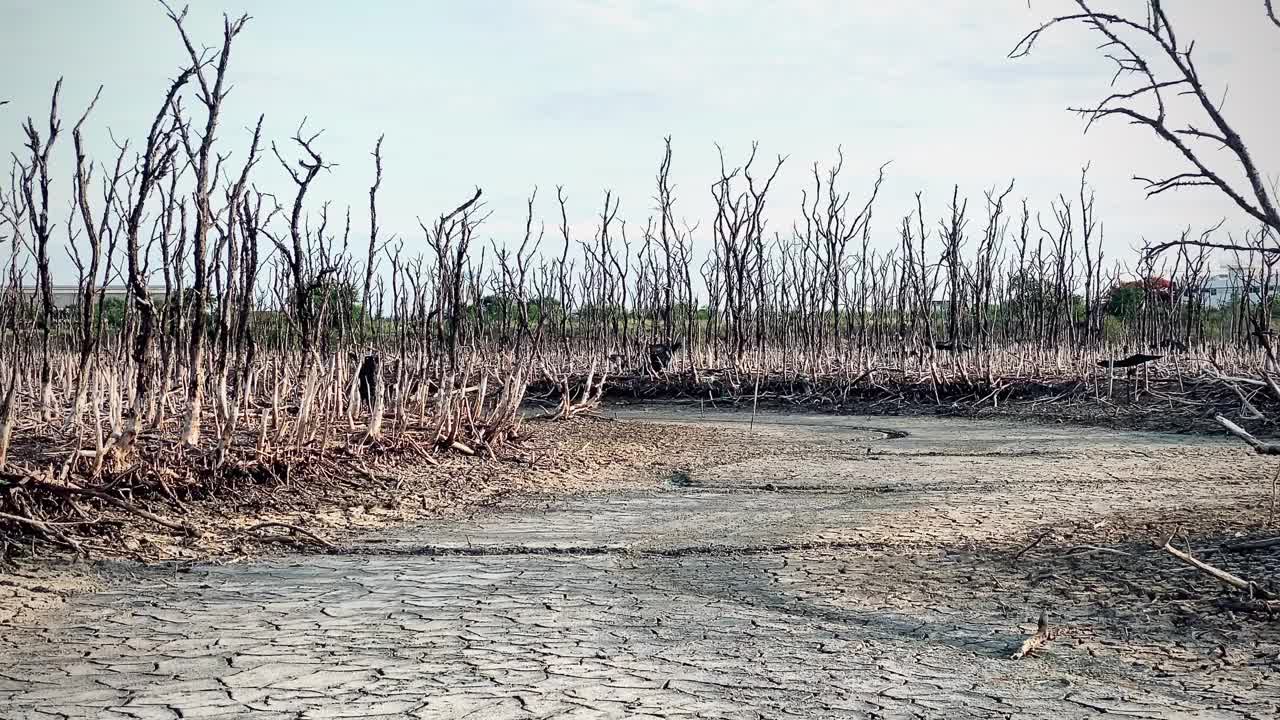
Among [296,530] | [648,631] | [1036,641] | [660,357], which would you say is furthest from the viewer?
[660,357]

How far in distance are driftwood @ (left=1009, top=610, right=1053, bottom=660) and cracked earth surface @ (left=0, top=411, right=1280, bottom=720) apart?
0.18 ft

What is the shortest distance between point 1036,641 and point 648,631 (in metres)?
1.40

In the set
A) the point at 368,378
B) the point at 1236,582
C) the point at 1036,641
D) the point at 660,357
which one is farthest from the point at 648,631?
the point at 660,357

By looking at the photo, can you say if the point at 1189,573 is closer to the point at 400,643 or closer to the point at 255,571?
the point at 400,643

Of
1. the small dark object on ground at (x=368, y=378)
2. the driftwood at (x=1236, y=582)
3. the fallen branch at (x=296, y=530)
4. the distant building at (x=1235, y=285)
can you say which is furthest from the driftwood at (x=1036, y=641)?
the distant building at (x=1235, y=285)

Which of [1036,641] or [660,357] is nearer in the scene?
[1036,641]

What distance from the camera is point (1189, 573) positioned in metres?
5.07

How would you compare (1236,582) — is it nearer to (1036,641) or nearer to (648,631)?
(1036,641)

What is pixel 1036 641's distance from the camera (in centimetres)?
412

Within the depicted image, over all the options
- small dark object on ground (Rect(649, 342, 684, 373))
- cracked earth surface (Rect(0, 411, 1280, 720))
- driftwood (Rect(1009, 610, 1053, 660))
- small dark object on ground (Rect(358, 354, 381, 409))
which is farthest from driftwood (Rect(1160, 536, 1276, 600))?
small dark object on ground (Rect(649, 342, 684, 373))

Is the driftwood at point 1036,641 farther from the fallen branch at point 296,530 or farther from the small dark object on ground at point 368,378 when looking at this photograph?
the small dark object on ground at point 368,378

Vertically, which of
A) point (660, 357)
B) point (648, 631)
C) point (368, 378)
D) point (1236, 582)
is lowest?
point (648, 631)

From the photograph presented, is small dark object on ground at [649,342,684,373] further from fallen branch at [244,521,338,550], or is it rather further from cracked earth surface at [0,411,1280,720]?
fallen branch at [244,521,338,550]

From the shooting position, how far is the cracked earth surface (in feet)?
11.7
